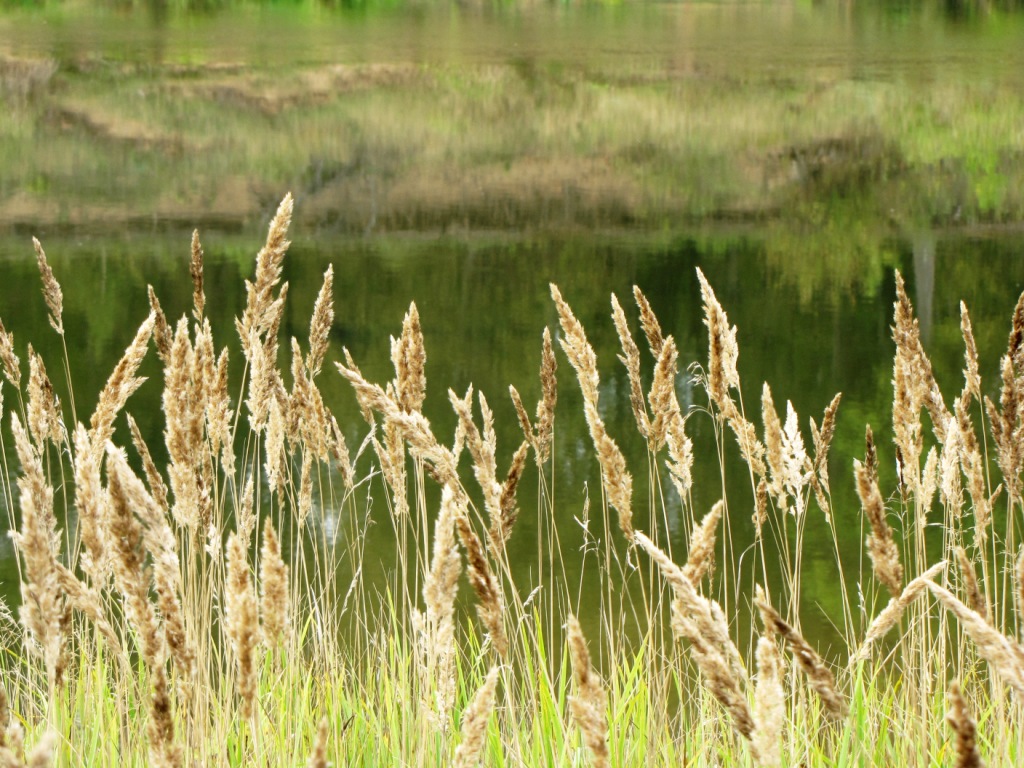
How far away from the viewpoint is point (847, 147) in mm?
17094

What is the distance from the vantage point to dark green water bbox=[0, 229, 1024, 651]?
6266 millimetres

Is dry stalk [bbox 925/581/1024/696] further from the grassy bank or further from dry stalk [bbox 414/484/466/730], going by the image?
the grassy bank

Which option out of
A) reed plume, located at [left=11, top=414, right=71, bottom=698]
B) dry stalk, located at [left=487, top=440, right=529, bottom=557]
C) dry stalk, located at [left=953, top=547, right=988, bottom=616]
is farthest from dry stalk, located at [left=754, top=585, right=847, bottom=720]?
reed plume, located at [left=11, top=414, right=71, bottom=698]

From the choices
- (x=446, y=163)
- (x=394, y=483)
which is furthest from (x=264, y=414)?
(x=446, y=163)

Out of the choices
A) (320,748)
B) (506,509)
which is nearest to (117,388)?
(506,509)

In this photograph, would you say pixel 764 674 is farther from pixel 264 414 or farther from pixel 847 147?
pixel 847 147

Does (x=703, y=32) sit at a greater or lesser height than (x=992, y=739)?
greater

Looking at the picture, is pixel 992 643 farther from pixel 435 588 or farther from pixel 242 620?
pixel 242 620

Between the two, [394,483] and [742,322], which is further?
[742,322]

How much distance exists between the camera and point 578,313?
9320 millimetres

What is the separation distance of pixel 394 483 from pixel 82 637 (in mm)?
861

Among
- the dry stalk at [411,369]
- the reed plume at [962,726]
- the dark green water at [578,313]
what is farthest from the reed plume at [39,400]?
the dark green water at [578,313]

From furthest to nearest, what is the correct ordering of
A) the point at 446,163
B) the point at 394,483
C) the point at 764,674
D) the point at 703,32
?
the point at 703,32
the point at 446,163
the point at 394,483
the point at 764,674

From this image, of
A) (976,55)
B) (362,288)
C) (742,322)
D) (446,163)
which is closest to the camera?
(742,322)
